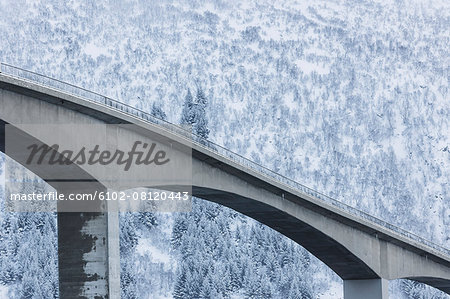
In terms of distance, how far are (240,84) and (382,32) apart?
116 feet

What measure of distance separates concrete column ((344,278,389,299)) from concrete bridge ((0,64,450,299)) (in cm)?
6

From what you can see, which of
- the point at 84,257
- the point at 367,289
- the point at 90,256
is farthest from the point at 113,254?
the point at 367,289

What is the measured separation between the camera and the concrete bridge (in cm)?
4234

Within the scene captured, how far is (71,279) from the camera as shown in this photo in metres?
43.3

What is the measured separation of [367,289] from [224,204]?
11.6 m

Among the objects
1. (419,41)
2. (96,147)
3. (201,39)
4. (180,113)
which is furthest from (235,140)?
(96,147)

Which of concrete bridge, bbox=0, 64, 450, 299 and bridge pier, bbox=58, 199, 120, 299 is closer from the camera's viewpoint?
concrete bridge, bbox=0, 64, 450, 299

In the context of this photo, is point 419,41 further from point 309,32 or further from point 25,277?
point 25,277

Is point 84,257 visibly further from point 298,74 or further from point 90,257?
point 298,74

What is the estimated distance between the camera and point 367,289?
5953 cm

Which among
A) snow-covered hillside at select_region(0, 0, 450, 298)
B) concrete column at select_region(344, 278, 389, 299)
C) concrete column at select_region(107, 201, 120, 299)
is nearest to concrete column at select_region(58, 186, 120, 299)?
concrete column at select_region(107, 201, 120, 299)

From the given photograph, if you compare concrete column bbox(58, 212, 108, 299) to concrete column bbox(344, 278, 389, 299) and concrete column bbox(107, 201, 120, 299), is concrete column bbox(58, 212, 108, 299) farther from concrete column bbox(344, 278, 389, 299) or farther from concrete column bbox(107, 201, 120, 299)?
concrete column bbox(344, 278, 389, 299)

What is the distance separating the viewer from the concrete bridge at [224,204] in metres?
42.3

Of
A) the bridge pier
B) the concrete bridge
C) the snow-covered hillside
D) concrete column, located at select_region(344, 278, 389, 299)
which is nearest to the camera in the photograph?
the concrete bridge
